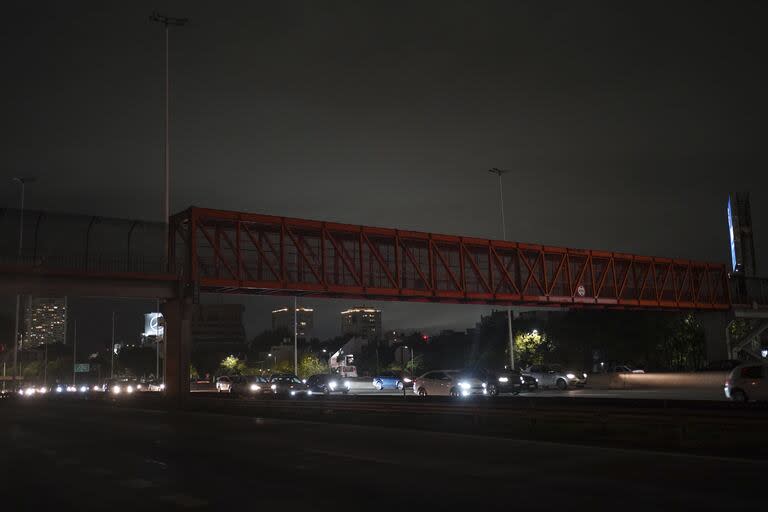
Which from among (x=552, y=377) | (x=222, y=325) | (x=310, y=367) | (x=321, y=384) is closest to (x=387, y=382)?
(x=321, y=384)

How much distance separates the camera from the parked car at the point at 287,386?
156 feet

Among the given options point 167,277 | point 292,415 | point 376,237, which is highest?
point 376,237

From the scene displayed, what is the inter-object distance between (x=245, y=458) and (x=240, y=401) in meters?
20.5

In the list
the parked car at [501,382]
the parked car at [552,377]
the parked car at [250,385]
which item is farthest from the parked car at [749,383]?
the parked car at [250,385]

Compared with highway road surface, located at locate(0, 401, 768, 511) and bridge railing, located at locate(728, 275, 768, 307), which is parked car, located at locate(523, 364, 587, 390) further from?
highway road surface, located at locate(0, 401, 768, 511)

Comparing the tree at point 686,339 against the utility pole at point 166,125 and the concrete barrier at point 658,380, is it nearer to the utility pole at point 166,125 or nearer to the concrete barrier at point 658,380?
the concrete barrier at point 658,380

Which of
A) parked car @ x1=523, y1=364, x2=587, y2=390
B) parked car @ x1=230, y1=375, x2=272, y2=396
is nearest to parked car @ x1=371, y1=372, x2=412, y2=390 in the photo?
parked car @ x1=230, y1=375, x2=272, y2=396

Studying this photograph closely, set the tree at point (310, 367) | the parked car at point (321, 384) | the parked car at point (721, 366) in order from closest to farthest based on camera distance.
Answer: the parked car at point (721, 366)
the parked car at point (321, 384)
the tree at point (310, 367)

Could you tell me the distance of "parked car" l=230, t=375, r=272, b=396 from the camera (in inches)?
1987

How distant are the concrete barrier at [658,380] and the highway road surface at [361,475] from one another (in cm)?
3056

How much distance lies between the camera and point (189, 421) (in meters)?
30.3

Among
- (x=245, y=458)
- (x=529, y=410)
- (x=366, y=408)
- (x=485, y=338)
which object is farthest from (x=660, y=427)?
(x=485, y=338)

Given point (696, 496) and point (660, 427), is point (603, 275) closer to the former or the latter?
point (660, 427)

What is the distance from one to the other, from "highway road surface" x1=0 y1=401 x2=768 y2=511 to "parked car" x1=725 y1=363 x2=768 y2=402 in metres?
13.4
